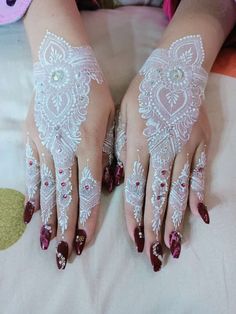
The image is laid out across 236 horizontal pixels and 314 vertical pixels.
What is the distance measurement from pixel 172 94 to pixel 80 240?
21cm

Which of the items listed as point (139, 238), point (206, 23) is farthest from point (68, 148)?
point (206, 23)

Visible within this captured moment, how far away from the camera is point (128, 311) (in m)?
0.48

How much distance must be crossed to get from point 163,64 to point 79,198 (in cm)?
21

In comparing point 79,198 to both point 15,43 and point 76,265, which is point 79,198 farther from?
point 15,43

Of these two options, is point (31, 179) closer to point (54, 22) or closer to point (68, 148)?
point (68, 148)

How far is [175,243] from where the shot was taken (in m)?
0.51

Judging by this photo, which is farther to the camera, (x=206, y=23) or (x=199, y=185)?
(x=206, y=23)

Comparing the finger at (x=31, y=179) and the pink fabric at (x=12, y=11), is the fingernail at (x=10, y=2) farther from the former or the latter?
the finger at (x=31, y=179)

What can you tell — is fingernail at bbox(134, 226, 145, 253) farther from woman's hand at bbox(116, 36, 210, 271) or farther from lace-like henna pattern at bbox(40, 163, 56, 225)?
lace-like henna pattern at bbox(40, 163, 56, 225)

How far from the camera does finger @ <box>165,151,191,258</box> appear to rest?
51 centimetres

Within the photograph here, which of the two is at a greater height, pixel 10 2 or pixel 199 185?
pixel 10 2

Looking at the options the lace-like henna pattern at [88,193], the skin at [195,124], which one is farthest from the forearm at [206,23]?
the lace-like henna pattern at [88,193]

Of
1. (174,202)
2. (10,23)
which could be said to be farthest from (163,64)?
(10,23)

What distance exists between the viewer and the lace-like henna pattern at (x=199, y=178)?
542 millimetres
